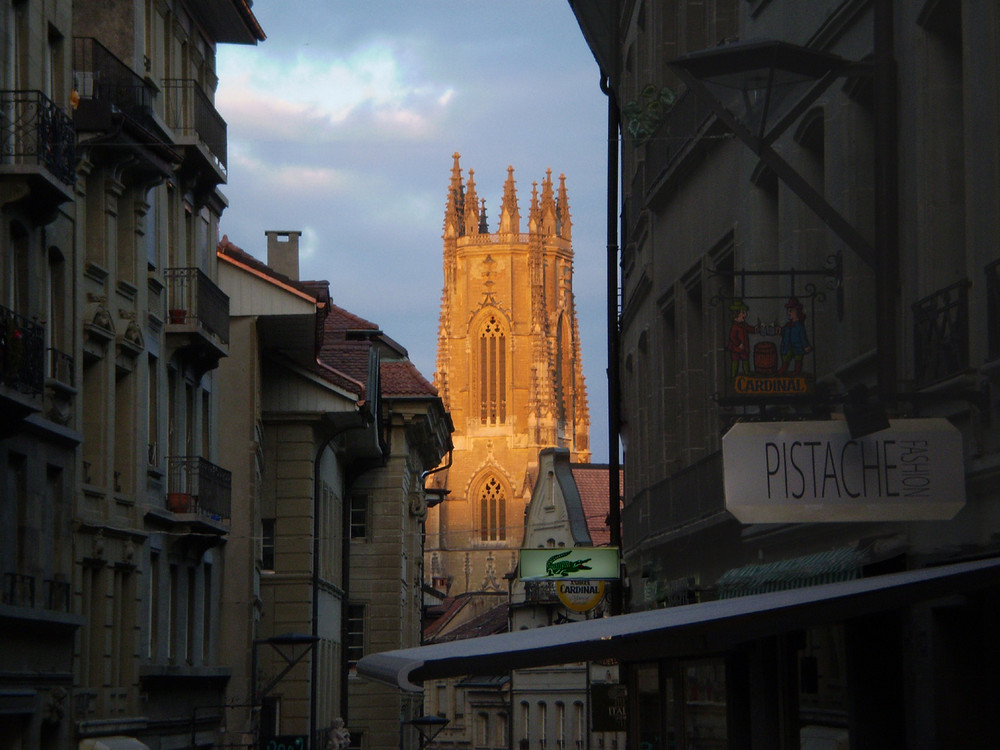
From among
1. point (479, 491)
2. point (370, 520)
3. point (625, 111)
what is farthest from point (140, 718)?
point (479, 491)

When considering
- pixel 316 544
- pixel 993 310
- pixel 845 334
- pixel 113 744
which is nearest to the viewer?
pixel 993 310

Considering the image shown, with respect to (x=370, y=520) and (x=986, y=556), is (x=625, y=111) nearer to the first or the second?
(x=986, y=556)

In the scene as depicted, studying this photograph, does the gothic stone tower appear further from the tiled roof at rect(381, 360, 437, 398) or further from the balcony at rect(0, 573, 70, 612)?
the balcony at rect(0, 573, 70, 612)

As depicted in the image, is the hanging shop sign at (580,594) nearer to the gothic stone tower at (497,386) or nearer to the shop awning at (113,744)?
the shop awning at (113,744)

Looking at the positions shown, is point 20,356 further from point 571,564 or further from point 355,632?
point 355,632

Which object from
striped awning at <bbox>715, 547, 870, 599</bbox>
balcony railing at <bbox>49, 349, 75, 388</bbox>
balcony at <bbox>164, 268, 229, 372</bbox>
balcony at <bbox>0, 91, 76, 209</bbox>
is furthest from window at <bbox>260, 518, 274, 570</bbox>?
striped awning at <bbox>715, 547, 870, 599</bbox>

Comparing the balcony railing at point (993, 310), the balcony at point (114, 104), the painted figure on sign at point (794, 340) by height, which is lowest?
the balcony railing at point (993, 310)

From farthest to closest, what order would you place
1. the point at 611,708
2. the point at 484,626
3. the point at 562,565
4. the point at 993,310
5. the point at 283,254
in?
1. the point at 484,626
2. the point at 283,254
3. the point at 611,708
4. the point at 562,565
5. the point at 993,310

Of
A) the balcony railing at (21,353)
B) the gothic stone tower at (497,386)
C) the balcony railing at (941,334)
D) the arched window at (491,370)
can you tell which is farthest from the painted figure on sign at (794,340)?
the arched window at (491,370)

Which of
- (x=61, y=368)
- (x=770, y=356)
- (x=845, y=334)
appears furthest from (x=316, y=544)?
(x=770, y=356)

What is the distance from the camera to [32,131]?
18.2 metres

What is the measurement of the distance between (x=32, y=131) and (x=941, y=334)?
35.9 ft

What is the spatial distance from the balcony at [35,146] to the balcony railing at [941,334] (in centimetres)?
1006

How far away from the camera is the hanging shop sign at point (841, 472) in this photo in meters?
9.79
